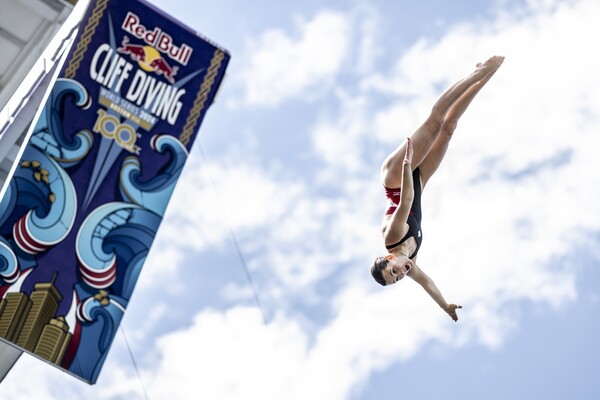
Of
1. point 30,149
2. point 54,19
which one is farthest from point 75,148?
point 54,19

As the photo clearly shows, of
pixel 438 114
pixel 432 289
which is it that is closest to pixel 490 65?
pixel 438 114

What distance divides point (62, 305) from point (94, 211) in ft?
7.50

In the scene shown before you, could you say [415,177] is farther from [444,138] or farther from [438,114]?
[438,114]

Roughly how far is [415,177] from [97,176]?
11443mm

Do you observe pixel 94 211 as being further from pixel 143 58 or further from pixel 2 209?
pixel 143 58

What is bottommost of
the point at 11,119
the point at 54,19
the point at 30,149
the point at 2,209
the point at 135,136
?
the point at 2,209

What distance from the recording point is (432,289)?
10781 mm

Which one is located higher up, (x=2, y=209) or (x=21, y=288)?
(x=2, y=209)

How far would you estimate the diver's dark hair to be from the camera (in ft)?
32.8

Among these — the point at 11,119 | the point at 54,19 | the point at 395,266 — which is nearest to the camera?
the point at 395,266

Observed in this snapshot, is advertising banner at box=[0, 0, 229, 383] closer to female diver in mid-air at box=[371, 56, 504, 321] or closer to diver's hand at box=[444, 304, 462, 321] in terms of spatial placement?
female diver in mid-air at box=[371, 56, 504, 321]

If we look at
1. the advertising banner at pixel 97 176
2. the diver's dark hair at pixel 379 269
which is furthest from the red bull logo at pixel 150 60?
the diver's dark hair at pixel 379 269

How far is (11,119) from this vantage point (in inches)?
984

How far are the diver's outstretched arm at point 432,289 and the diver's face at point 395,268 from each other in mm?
489
